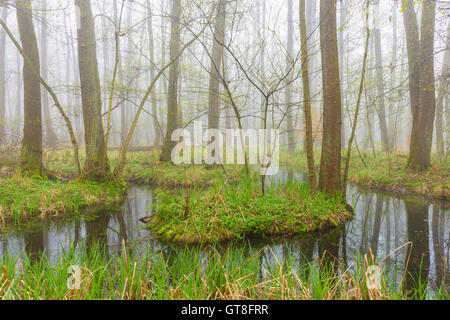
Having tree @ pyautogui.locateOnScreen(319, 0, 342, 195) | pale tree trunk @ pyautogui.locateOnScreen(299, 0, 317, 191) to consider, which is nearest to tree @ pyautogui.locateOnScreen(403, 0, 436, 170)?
tree @ pyautogui.locateOnScreen(319, 0, 342, 195)

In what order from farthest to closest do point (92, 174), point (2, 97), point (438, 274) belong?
1. point (2, 97)
2. point (92, 174)
3. point (438, 274)

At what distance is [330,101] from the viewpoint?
500cm

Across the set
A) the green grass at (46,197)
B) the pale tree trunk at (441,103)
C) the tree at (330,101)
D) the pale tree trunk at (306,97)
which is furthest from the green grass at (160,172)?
the pale tree trunk at (441,103)

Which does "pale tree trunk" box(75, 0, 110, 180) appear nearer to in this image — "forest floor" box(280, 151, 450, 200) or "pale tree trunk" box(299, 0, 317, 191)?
"pale tree trunk" box(299, 0, 317, 191)

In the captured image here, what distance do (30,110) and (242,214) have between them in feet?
21.0

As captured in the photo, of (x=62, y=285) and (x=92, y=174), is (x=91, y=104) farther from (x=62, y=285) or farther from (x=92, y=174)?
(x=62, y=285)

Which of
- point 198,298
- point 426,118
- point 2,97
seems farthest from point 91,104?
point 2,97

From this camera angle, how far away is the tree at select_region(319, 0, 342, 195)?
4.90 m

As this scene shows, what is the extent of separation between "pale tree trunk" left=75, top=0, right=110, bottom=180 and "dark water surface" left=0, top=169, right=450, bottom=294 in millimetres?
1478

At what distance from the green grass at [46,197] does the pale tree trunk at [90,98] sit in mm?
506

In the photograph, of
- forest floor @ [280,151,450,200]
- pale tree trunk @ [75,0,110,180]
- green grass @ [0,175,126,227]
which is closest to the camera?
green grass @ [0,175,126,227]

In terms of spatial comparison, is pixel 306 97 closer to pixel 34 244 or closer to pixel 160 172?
pixel 34 244

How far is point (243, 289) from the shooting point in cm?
217
